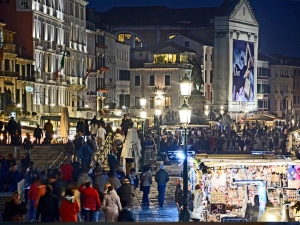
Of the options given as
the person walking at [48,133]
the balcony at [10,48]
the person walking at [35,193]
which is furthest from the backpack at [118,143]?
the balcony at [10,48]

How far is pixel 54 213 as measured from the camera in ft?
40.7

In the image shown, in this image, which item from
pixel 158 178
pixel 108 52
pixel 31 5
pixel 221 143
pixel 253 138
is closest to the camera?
pixel 158 178

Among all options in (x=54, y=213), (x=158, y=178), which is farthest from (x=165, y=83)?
(x=54, y=213)

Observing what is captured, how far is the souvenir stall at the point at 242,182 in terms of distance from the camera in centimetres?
1485

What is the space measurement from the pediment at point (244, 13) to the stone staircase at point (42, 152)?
5499 cm

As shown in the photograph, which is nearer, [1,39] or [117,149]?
[117,149]

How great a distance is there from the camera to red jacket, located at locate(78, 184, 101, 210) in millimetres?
13758

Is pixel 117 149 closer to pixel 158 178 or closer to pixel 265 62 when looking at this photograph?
pixel 158 178

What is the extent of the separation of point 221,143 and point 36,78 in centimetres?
1048

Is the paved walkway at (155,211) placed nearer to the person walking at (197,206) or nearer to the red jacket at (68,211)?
the person walking at (197,206)

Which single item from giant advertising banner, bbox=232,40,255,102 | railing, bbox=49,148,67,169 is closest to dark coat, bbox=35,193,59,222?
railing, bbox=49,148,67,169

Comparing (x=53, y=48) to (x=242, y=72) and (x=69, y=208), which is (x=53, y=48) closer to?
(x=69, y=208)

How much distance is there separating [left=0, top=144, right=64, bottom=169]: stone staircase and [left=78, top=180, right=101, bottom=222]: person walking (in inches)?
311

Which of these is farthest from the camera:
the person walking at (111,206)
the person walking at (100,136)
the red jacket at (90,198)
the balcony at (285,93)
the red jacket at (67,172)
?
the balcony at (285,93)
